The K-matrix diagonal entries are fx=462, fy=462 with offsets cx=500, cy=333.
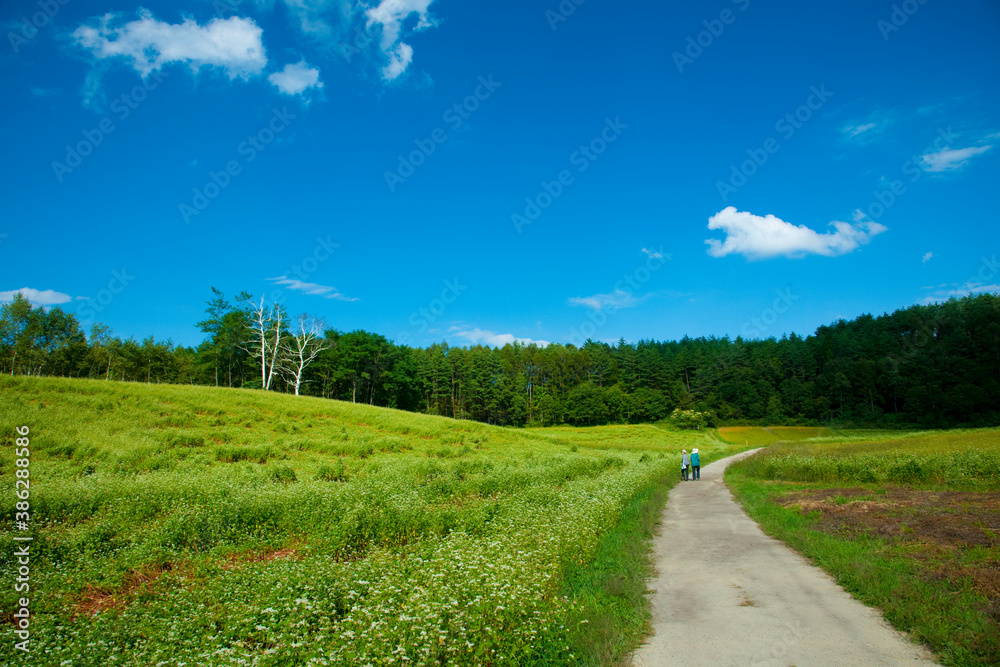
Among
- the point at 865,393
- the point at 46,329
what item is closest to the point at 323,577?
the point at 46,329

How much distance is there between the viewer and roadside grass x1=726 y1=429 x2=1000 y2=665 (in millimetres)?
6051

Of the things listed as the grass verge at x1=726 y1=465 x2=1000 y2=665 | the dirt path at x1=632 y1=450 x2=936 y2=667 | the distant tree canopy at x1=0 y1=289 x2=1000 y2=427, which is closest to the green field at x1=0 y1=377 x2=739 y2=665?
the dirt path at x1=632 y1=450 x2=936 y2=667

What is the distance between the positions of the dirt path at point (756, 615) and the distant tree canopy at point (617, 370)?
58.9m

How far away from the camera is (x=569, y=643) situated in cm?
568

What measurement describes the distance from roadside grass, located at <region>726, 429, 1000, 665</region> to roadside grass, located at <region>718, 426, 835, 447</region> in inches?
2248

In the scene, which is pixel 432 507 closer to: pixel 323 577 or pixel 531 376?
pixel 323 577

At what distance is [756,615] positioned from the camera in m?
6.71

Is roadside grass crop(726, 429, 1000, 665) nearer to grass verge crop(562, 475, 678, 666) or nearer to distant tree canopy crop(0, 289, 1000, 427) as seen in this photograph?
grass verge crop(562, 475, 678, 666)

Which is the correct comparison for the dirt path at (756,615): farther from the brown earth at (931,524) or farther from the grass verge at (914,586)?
the brown earth at (931,524)

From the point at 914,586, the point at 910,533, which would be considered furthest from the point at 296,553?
the point at 910,533

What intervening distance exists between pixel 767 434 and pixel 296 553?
9066cm

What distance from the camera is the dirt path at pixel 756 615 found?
5465 millimetres

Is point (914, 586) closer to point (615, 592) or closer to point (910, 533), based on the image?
point (615, 592)

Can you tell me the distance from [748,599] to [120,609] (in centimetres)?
947
